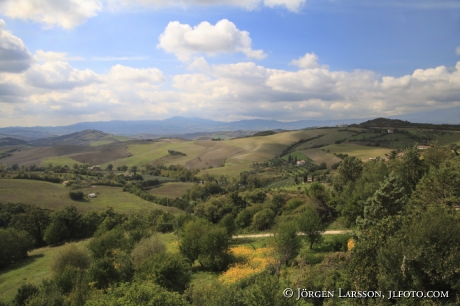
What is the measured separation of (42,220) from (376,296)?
77.2 m

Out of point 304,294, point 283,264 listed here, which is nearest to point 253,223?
point 283,264

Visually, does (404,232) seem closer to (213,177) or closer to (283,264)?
(283,264)

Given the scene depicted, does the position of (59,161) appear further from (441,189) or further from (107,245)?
(441,189)

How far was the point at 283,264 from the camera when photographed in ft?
114

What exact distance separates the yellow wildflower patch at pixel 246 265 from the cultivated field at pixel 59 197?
52968 mm

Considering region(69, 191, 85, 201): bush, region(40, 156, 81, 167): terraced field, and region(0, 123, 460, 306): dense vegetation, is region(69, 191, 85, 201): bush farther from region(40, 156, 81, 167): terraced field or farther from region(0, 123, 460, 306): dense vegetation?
region(40, 156, 81, 167): terraced field

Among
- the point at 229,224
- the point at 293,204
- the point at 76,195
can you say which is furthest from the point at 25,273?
the point at 293,204

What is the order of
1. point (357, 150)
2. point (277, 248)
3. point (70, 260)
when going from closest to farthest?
point (277, 248) → point (70, 260) → point (357, 150)

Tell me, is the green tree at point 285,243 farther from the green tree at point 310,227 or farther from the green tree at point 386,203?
the green tree at point 386,203

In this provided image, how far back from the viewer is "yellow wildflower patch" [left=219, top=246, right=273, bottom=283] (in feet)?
103

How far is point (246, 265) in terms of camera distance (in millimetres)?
35594

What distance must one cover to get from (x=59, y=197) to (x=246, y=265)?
8325cm

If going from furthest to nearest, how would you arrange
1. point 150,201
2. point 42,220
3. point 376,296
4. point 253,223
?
point 150,201 < point 42,220 < point 253,223 < point 376,296

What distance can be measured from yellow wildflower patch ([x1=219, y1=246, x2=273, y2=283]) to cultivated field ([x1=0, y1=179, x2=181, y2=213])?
5297cm
